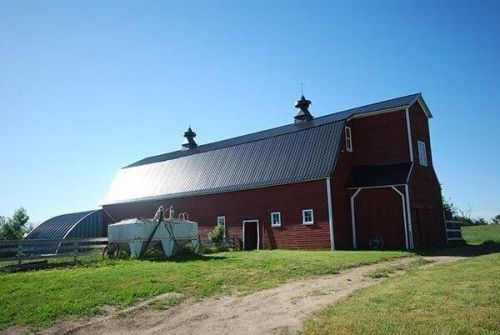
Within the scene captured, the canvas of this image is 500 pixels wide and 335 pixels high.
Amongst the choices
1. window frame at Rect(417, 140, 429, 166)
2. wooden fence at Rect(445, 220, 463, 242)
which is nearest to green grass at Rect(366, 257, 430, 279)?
window frame at Rect(417, 140, 429, 166)

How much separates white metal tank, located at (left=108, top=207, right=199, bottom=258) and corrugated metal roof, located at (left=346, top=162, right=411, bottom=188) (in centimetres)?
1072

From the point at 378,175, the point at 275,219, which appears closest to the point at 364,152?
the point at 378,175

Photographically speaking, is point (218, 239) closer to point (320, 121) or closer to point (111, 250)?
point (111, 250)

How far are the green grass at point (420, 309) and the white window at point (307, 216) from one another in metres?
12.9

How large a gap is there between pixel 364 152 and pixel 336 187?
3780mm

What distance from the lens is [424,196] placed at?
25969 mm

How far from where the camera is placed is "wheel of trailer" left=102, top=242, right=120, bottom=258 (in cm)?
2158

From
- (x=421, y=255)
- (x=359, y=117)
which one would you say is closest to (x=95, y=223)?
(x=359, y=117)

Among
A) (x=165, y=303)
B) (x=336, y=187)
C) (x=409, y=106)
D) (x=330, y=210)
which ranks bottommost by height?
(x=165, y=303)

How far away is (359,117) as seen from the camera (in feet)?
91.6

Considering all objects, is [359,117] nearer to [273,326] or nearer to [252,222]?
[252,222]

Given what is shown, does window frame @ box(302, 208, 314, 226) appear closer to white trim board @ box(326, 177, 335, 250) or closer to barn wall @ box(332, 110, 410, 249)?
white trim board @ box(326, 177, 335, 250)

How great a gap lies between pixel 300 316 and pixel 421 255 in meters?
13.4

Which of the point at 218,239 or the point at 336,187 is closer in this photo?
the point at 336,187
